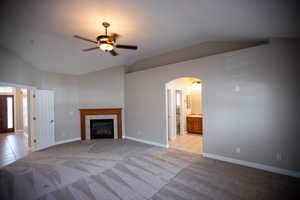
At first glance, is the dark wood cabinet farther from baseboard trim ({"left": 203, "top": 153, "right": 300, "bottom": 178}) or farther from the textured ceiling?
the textured ceiling

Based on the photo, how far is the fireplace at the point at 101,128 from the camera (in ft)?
19.1

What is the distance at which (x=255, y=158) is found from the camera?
122 inches

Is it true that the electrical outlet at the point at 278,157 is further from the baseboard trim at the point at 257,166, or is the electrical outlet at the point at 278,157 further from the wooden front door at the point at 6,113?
the wooden front door at the point at 6,113

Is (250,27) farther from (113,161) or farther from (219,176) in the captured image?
(113,161)

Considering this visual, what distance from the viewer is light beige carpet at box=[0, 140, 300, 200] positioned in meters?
2.27

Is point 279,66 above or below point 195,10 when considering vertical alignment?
below

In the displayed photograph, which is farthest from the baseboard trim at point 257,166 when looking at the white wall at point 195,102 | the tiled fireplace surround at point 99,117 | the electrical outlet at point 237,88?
the tiled fireplace surround at point 99,117

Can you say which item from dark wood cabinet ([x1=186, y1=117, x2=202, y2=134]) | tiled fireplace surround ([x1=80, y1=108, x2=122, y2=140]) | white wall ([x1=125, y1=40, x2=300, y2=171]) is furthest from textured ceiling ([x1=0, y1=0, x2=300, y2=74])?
dark wood cabinet ([x1=186, y1=117, x2=202, y2=134])

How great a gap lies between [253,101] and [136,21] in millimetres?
3206

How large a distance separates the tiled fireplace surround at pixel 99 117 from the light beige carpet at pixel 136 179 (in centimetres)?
175

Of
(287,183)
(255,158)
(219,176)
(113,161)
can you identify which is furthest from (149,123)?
(287,183)

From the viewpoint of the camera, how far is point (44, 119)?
15.4ft

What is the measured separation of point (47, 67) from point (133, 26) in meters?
3.73

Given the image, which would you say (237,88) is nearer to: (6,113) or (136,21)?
(136,21)
